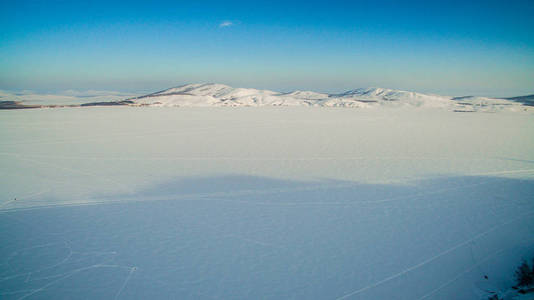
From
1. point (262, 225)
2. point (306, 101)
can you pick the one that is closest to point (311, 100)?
point (306, 101)

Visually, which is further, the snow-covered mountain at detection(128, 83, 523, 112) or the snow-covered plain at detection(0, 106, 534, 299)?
the snow-covered mountain at detection(128, 83, 523, 112)

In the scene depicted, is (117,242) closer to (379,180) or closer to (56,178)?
(56,178)

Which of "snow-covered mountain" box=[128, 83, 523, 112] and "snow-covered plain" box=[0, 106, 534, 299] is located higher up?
"snow-covered mountain" box=[128, 83, 523, 112]

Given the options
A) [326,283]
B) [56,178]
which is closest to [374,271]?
[326,283]

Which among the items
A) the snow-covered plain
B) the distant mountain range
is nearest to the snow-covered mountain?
the distant mountain range

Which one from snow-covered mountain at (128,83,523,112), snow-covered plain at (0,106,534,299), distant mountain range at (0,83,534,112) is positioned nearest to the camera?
snow-covered plain at (0,106,534,299)

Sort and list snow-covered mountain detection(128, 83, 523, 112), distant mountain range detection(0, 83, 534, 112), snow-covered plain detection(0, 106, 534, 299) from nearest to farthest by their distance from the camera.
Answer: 1. snow-covered plain detection(0, 106, 534, 299)
2. distant mountain range detection(0, 83, 534, 112)
3. snow-covered mountain detection(128, 83, 523, 112)

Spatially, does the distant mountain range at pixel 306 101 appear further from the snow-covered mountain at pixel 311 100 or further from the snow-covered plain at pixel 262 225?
the snow-covered plain at pixel 262 225

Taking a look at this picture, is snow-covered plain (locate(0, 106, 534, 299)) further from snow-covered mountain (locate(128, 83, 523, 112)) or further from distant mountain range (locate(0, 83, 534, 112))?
snow-covered mountain (locate(128, 83, 523, 112))

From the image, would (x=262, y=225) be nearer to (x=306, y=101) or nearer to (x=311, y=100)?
(x=306, y=101)
